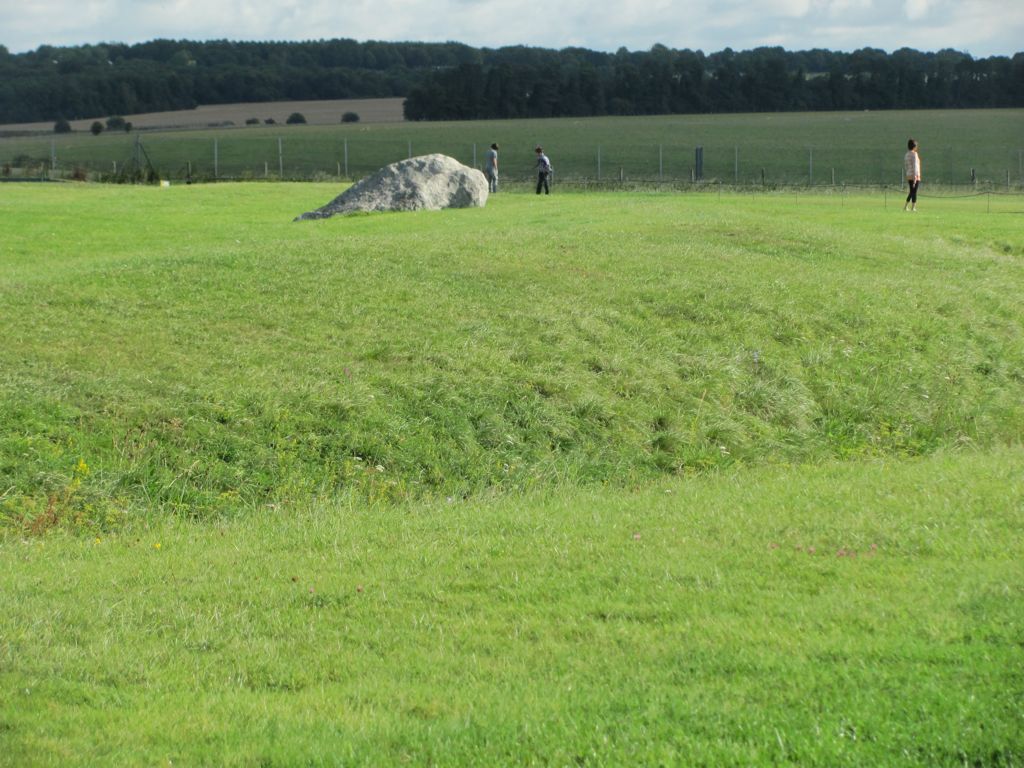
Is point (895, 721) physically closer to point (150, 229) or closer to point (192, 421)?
point (192, 421)

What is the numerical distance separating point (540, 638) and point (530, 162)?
65.0m

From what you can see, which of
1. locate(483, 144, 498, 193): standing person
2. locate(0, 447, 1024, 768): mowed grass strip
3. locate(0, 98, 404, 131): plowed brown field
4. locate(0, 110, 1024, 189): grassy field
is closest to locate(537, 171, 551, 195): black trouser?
locate(483, 144, 498, 193): standing person

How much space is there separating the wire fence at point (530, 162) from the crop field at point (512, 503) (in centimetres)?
3471

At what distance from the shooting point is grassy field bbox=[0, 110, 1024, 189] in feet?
200

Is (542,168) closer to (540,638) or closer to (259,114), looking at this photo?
(540,638)

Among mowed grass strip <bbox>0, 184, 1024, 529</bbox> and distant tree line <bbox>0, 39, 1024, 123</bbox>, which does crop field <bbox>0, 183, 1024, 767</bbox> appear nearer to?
mowed grass strip <bbox>0, 184, 1024, 529</bbox>

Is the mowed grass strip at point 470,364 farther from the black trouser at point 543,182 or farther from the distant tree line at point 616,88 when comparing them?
the distant tree line at point 616,88

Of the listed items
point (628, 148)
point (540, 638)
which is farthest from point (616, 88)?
point (540, 638)

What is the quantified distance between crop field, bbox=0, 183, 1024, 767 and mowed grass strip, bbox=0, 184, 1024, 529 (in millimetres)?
51

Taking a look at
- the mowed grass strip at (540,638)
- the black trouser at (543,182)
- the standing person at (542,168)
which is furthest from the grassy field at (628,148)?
the mowed grass strip at (540,638)

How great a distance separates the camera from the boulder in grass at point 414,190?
2956 centimetres

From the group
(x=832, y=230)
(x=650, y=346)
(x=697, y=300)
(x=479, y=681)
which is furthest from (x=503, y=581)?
(x=832, y=230)

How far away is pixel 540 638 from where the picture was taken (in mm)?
5785

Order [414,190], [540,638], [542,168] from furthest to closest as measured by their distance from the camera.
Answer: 1. [542,168]
2. [414,190]
3. [540,638]
